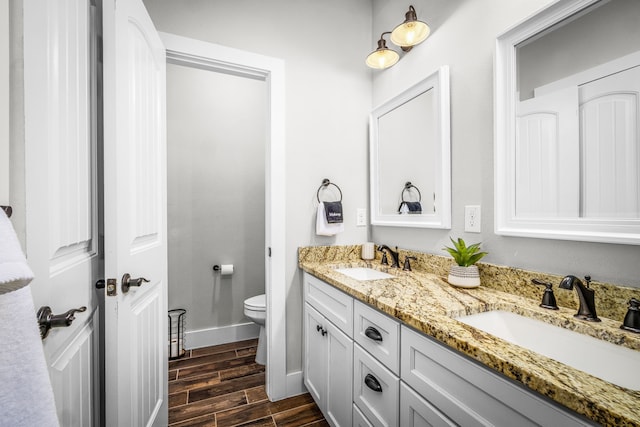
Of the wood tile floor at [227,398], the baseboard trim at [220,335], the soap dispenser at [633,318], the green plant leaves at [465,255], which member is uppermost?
the green plant leaves at [465,255]

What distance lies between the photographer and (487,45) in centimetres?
124

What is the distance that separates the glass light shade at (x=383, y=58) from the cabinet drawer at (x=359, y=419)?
1877mm

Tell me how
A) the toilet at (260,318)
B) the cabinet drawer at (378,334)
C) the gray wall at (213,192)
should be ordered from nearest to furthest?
the cabinet drawer at (378,334)
the toilet at (260,318)
the gray wall at (213,192)

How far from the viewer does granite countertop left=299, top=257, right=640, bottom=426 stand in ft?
1.58

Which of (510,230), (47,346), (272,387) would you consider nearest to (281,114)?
(510,230)

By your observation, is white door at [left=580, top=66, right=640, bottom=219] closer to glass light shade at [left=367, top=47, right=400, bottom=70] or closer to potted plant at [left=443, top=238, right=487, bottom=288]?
potted plant at [left=443, top=238, right=487, bottom=288]

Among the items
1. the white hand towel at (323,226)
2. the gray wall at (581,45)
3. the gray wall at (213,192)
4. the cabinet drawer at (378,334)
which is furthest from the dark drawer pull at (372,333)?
the gray wall at (213,192)

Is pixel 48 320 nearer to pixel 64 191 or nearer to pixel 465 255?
pixel 64 191

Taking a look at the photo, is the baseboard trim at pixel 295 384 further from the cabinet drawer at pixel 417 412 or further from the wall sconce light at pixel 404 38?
the wall sconce light at pixel 404 38

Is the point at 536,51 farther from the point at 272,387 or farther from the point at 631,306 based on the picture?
the point at 272,387

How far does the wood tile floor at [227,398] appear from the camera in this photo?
5.06 ft

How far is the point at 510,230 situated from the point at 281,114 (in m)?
1.39

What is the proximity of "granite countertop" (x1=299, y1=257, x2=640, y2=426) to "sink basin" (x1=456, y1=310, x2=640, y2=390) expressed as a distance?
0.05 ft

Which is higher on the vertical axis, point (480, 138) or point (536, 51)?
point (536, 51)
